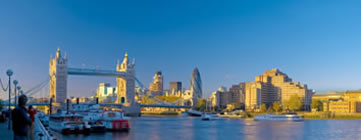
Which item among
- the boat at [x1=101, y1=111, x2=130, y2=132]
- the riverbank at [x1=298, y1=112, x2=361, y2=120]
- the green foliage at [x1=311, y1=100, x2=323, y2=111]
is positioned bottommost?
the riverbank at [x1=298, y1=112, x2=361, y2=120]

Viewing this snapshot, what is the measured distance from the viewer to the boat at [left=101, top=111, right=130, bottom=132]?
A: 4169 cm

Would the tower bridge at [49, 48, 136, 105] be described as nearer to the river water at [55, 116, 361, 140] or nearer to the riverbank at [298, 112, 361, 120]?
the riverbank at [298, 112, 361, 120]

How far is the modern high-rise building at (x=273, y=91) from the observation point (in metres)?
142

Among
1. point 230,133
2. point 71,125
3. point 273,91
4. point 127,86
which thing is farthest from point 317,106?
point 71,125

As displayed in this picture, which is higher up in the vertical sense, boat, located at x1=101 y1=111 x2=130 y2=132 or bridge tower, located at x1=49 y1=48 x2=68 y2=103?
bridge tower, located at x1=49 y1=48 x2=68 y2=103

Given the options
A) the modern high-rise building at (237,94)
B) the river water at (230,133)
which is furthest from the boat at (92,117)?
the modern high-rise building at (237,94)

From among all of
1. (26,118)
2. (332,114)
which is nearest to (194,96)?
(332,114)

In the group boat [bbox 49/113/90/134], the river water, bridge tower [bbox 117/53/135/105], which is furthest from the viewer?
bridge tower [bbox 117/53/135/105]

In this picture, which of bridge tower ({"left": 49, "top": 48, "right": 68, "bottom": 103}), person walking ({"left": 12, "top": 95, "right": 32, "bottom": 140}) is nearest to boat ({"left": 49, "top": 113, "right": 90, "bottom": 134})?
person walking ({"left": 12, "top": 95, "right": 32, "bottom": 140})

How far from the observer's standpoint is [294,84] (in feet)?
490

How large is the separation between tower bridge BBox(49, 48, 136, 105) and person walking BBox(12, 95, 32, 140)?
8939cm

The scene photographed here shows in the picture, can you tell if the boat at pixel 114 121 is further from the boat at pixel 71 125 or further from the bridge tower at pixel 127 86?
the bridge tower at pixel 127 86

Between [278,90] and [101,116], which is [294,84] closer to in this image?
[278,90]

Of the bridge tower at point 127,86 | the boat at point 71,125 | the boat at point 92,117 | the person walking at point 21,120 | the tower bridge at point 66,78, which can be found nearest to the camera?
the person walking at point 21,120
